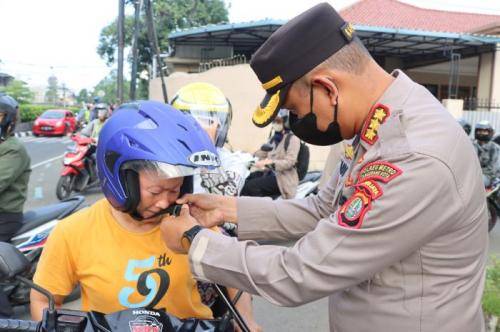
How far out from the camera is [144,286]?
5.50 ft

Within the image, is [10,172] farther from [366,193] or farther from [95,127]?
[95,127]

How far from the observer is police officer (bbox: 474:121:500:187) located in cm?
690

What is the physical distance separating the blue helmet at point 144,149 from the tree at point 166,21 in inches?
1078

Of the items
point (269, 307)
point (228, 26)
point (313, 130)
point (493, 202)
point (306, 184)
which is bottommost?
point (269, 307)

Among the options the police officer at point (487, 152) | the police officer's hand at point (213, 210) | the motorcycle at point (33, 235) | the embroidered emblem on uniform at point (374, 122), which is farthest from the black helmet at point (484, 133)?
the embroidered emblem on uniform at point (374, 122)

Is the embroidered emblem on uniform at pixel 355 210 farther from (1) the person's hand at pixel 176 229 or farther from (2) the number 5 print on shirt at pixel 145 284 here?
(2) the number 5 print on shirt at pixel 145 284

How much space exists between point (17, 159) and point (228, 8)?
31.6m

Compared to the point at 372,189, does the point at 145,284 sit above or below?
below

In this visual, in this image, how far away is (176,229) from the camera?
1.54 meters

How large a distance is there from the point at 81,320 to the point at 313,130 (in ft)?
2.93

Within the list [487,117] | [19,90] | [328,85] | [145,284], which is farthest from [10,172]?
[19,90]

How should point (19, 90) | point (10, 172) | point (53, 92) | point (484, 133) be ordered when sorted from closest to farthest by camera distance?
point (10, 172) → point (484, 133) → point (19, 90) → point (53, 92)

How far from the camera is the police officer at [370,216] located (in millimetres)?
1267

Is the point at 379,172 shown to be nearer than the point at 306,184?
Yes
